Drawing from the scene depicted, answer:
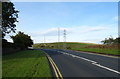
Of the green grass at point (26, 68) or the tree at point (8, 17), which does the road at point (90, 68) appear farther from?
the tree at point (8, 17)

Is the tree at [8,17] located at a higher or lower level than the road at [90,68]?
higher

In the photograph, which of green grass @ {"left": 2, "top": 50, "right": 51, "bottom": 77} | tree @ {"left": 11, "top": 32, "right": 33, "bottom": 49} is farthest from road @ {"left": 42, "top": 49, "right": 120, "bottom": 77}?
tree @ {"left": 11, "top": 32, "right": 33, "bottom": 49}

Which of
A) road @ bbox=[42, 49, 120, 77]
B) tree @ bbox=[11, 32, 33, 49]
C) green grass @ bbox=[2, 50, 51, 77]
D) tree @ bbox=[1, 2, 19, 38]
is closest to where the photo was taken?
road @ bbox=[42, 49, 120, 77]

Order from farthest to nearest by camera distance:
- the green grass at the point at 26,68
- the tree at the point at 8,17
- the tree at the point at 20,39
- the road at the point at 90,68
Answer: the tree at the point at 20,39 < the tree at the point at 8,17 < the green grass at the point at 26,68 < the road at the point at 90,68

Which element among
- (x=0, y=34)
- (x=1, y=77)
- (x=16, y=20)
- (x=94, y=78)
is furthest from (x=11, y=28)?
(x=94, y=78)

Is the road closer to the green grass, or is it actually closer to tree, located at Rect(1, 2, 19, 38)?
the green grass

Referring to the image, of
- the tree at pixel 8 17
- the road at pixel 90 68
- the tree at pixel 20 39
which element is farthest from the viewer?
the tree at pixel 20 39

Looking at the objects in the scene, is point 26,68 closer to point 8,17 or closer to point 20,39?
point 8,17

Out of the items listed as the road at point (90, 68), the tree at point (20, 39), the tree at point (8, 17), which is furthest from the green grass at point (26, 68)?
the tree at point (20, 39)

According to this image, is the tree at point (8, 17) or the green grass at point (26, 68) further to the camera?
the tree at point (8, 17)

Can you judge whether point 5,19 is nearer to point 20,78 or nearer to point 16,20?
point 16,20

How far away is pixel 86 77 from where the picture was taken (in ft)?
37.7

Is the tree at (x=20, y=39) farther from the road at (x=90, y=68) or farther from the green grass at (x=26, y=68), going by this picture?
the road at (x=90, y=68)

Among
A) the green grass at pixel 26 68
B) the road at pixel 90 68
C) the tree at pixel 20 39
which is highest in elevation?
the tree at pixel 20 39
